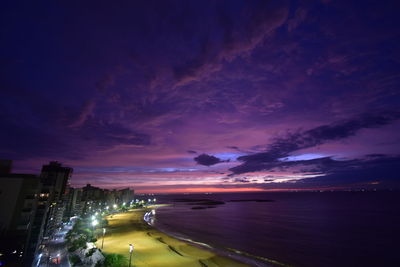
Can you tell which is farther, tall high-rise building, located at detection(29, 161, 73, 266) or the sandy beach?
tall high-rise building, located at detection(29, 161, 73, 266)

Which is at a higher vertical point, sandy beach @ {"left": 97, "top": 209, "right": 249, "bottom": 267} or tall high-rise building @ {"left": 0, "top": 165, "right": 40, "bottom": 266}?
tall high-rise building @ {"left": 0, "top": 165, "right": 40, "bottom": 266}

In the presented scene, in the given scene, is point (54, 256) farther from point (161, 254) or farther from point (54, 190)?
point (54, 190)

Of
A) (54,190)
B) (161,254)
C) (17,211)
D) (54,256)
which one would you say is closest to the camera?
(54,256)

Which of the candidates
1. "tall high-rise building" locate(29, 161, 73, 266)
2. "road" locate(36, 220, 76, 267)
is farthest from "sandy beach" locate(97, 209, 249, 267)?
"tall high-rise building" locate(29, 161, 73, 266)

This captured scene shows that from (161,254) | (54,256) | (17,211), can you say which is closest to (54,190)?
(17,211)

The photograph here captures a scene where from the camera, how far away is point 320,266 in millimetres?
41438

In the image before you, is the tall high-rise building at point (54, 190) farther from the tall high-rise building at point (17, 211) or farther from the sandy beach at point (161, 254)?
the sandy beach at point (161, 254)

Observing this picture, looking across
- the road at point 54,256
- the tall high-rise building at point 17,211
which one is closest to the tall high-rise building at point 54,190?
the tall high-rise building at point 17,211

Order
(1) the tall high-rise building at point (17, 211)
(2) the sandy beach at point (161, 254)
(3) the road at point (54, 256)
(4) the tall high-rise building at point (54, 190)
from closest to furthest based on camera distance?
(3) the road at point (54, 256) → (2) the sandy beach at point (161, 254) → (1) the tall high-rise building at point (17, 211) → (4) the tall high-rise building at point (54, 190)

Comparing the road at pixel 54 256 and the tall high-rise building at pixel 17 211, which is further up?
the tall high-rise building at pixel 17 211

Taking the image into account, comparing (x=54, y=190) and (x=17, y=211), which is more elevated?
(x=54, y=190)

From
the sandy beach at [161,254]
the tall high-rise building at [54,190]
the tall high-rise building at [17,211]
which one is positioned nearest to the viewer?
the sandy beach at [161,254]

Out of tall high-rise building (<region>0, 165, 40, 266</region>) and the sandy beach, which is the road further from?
the sandy beach

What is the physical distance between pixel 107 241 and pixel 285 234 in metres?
50.7
